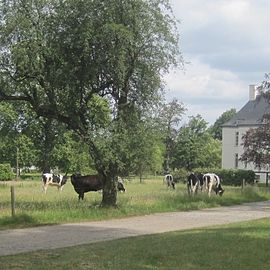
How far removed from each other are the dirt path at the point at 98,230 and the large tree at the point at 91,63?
3249 millimetres

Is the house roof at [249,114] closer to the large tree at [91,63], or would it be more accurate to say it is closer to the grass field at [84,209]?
the grass field at [84,209]

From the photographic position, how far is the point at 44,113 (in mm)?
24547

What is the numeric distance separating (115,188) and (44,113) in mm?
4454

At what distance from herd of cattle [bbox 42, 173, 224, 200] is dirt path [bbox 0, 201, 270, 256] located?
5457 mm

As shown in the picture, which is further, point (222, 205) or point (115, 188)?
point (222, 205)

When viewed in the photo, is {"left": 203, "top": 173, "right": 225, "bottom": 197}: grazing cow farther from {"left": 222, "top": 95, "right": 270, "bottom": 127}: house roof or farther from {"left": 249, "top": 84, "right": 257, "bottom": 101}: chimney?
{"left": 249, "top": 84, "right": 257, "bottom": 101}: chimney

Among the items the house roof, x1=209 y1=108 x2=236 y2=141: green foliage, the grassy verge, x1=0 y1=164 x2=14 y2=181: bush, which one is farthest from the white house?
the grassy verge

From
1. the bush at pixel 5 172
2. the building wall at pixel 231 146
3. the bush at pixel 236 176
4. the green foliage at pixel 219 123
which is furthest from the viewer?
the green foliage at pixel 219 123

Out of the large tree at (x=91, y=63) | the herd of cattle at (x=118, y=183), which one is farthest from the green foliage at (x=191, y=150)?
the large tree at (x=91, y=63)

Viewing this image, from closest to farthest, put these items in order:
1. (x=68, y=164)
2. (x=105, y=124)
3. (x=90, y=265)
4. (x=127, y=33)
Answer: (x=90, y=265)
(x=127, y=33)
(x=105, y=124)
(x=68, y=164)

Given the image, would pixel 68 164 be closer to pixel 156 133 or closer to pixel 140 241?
pixel 156 133

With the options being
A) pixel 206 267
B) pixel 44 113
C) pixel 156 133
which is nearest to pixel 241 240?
pixel 206 267

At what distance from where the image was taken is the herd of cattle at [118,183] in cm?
3322

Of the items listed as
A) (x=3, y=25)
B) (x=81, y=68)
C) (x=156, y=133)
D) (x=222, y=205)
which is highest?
(x=3, y=25)
